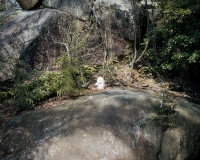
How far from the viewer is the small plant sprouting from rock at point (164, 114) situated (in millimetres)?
5430

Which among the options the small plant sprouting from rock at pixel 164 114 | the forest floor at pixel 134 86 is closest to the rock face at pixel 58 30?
the forest floor at pixel 134 86

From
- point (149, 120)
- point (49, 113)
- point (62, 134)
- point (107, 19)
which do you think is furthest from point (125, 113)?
point (107, 19)

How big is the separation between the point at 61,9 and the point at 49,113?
20.2 ft

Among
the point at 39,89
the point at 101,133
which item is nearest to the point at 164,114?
the point at 101,133

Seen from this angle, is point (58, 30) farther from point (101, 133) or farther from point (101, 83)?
point (101, 133)

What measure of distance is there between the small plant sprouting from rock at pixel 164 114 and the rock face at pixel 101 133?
0.13 meters

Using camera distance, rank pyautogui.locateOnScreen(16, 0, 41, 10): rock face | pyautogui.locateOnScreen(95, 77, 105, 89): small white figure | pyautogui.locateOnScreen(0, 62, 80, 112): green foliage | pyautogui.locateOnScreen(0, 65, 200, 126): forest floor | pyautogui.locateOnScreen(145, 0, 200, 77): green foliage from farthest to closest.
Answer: pyautogui.locateOnScreen(16, 0, 41, 10): rock face < pyautogui.locateOnScreen(95, 77, 105, 89): small white figure < pyautogui.locateOnScreen(145, 0, 200, 77): green foliage < pyautogui.locateOnScreen(0, 65, 200, 126): forest floor < pyautogui.locateOnScreen(0, 62, 80, 112): green foliage

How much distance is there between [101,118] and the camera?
5.41 metres

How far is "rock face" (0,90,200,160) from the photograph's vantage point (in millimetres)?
4777

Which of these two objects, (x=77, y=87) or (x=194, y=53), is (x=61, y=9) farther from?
(x=194, y=53)

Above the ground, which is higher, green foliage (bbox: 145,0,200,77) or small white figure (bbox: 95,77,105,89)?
green foliage (bbox: 145,0,200,77)

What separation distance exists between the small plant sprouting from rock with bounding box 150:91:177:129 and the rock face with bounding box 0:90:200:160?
0.43ft

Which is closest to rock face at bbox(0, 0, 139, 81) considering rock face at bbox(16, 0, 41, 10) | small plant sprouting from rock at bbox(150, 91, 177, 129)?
rock face at bbox(16, 0, 41, 10)

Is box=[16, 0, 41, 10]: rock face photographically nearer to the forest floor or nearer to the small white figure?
the forest floor
